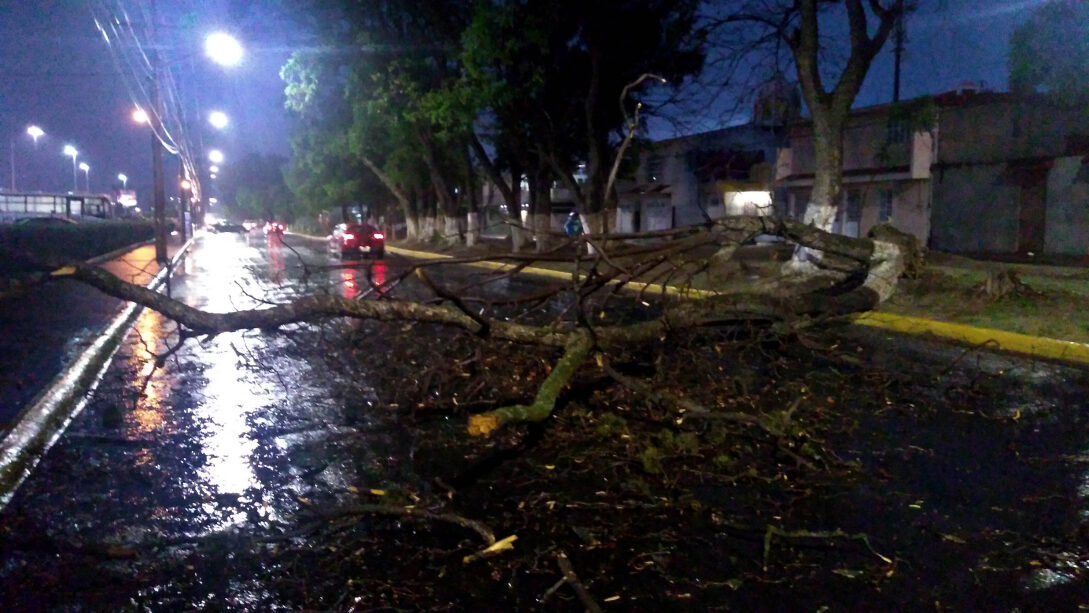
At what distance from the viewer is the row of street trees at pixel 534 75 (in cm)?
1644

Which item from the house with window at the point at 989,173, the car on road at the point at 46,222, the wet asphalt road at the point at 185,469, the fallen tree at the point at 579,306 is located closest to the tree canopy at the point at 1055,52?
the house with window at the point at 989,173

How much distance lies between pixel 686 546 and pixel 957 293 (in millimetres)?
10290

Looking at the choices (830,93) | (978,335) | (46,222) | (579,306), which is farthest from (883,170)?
(46,222)

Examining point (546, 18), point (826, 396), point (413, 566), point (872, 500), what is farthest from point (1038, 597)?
point (546, 18)

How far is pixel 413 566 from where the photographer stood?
4.42 meters

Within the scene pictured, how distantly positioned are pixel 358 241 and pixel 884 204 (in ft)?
59.0

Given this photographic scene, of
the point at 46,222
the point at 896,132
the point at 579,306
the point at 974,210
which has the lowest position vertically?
the point at 579,306

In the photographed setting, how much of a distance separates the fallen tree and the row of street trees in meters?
6.51

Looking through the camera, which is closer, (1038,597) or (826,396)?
(1038,597)

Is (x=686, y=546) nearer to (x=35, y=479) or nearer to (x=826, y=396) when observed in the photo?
(x=826, y=396)

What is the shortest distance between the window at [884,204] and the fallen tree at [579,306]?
65.1 feet

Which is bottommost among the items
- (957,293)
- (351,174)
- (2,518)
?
(2,518)

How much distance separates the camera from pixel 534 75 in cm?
2261

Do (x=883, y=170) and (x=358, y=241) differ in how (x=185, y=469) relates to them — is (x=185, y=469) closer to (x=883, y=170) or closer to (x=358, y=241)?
(x=883, y=170)
